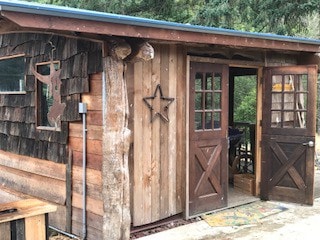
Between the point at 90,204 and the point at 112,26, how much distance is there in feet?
6.40

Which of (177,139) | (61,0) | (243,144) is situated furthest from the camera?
(61,0)

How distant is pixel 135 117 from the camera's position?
4.21 m

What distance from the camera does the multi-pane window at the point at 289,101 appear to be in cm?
548

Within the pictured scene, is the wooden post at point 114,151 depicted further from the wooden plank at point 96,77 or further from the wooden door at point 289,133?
the wooden door at point 289,133

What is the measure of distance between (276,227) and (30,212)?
119 inches

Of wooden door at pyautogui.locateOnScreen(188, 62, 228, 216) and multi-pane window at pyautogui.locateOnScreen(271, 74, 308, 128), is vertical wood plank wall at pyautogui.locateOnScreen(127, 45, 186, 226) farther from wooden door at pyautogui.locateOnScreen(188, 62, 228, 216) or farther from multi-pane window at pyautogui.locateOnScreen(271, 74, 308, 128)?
multi-pane window at pyautogui.locateOnScreen(271, 74, 308, 128)

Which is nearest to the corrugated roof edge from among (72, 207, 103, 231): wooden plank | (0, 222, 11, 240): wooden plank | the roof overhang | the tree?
the roof overhang

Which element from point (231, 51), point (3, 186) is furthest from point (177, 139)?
point (3, 186)

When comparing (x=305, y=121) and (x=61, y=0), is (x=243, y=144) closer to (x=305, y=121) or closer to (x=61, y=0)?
(x=305, y=121)

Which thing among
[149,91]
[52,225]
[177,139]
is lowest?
[52,225]

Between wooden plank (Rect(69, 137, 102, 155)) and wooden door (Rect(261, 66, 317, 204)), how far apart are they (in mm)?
2833

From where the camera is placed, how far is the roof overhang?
2758mm

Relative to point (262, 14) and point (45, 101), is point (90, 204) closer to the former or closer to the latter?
point (45, 101)

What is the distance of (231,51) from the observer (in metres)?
5.21
